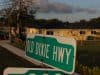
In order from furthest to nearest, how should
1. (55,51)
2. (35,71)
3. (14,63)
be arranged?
(14,63) < (55,51) < (35,71)

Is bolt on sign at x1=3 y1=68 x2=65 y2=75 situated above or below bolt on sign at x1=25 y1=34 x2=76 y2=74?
below

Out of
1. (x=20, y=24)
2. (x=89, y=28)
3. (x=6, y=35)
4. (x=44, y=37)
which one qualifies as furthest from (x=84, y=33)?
Result: (x=44, y=37)

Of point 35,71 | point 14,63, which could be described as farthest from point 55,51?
point 14,63

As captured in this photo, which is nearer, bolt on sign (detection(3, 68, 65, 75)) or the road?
bolt on sign (detection(3, 68, 65, 75))

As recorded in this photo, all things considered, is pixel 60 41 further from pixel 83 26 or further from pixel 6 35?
pixel 83 26

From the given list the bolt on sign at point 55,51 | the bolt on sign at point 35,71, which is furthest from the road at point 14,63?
the bolt on sign at point 35,71

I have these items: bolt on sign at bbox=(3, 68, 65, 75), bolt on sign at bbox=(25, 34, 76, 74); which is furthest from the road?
bolt on sign at bbox=(3, 68, 65, 75)

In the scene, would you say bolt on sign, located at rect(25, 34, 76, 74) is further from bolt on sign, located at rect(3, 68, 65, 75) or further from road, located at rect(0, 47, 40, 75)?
road, located at rect(0, 47, 40, 75)

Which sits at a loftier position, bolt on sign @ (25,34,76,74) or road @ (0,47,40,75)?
bolt on sign @ (25,34,76,74)

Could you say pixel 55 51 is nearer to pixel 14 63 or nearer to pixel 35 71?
pixel 35 71

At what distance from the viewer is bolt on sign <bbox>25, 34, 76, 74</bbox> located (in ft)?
9.30

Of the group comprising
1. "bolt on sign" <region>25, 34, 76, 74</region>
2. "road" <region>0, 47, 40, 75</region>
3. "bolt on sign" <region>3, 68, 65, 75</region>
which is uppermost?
"bolt on sign" <region>25, 34, 76, 74</region>

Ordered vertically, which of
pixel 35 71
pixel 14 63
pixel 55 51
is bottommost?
pixel 14 63

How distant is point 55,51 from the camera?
3.10m
